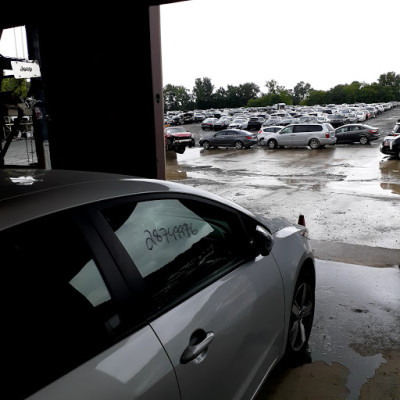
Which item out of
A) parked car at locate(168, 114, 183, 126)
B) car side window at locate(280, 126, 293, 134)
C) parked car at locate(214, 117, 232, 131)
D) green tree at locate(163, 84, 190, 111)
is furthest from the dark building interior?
green tree at locate(163, 84, 190, 111)

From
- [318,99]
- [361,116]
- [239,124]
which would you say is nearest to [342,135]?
[239,124]

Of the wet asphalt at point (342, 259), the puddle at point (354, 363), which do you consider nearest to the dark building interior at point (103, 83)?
the wet asphalt at point (342, 259)

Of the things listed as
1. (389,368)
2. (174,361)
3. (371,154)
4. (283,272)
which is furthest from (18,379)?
(371,154)

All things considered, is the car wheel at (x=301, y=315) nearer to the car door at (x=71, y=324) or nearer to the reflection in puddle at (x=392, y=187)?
the car door at (x=71, y=324)

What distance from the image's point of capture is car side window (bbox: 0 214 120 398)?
4.34 ft

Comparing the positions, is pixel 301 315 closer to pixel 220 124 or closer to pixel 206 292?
pixel 206 292

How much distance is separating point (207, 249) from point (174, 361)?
2.79ft

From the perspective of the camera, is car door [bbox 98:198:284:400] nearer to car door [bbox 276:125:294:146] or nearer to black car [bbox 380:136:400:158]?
black car [bbox 380:136:400:158]

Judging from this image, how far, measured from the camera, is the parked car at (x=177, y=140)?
94.4ft

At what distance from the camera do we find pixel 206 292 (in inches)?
83.0

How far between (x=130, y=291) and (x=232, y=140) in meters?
27.9

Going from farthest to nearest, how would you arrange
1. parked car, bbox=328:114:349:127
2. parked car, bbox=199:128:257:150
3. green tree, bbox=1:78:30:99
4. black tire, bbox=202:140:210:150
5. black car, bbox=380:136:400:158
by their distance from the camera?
parked car, bbox=328:114:349:127
black tire, bbox=202:140:210:150
parked car, bbox=199:128:257:150
black car, bbox=380:136:400:158
green tree, bbox=1:78:30:99

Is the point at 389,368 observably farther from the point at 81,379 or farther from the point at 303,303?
the point at 81,379

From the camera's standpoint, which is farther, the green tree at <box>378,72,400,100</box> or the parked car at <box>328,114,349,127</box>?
the green tree at <box>378,72,400,100</box>
